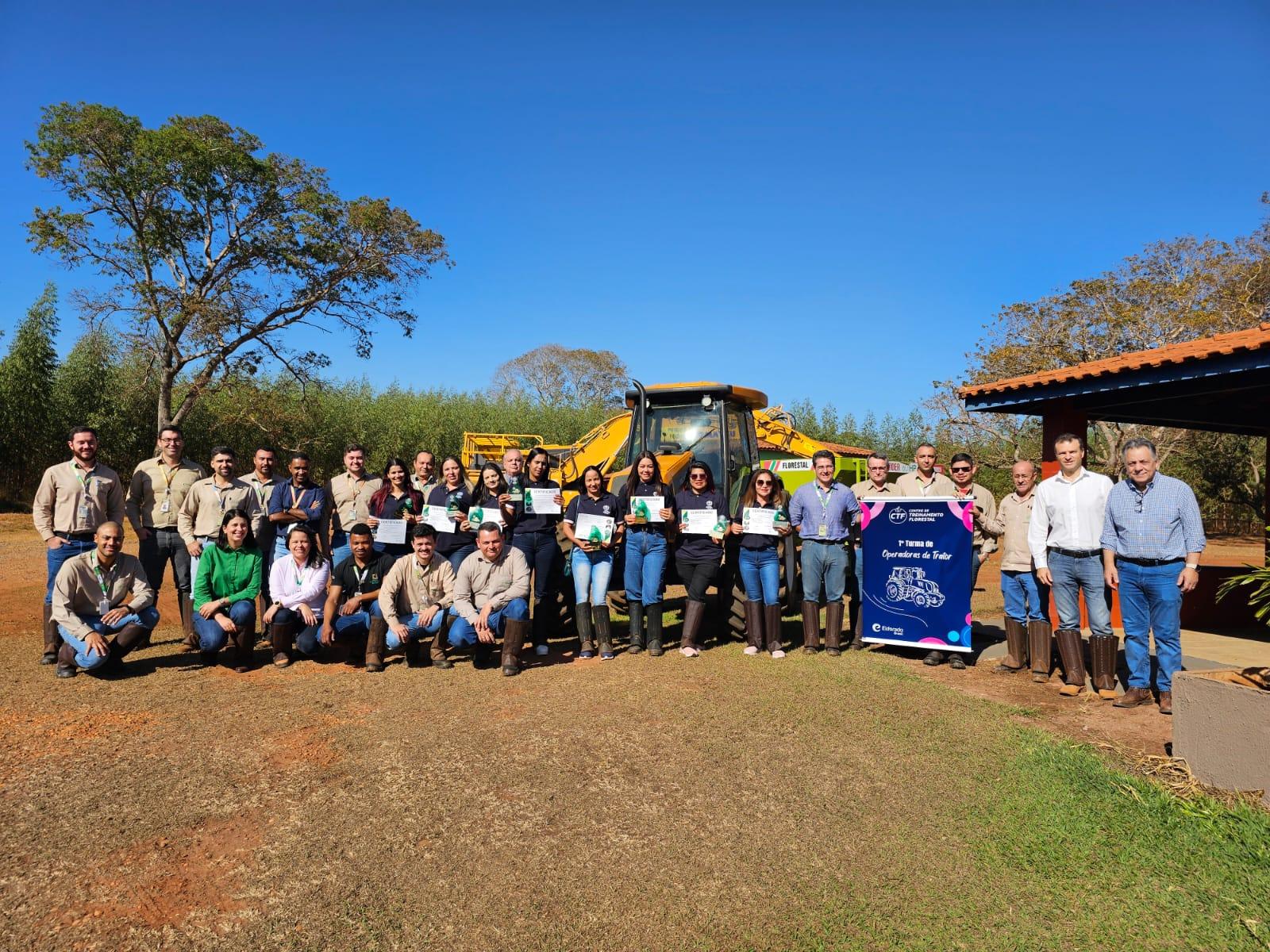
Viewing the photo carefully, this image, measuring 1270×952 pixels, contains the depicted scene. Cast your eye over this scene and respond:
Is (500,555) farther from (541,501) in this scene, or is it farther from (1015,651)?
(1015,651)

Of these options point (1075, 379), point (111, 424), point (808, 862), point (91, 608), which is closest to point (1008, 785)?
point (808, 862)

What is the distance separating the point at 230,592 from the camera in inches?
263

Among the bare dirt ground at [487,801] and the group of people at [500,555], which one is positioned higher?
the group of people at [500,555]

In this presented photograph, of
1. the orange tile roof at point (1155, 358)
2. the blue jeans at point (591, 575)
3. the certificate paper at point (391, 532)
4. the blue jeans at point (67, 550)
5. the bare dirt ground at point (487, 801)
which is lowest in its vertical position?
the bare dirt ground at point (487, 801)

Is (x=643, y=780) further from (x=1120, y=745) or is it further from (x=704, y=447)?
(x=704, y=447)

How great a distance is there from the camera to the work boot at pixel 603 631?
23.5 feet

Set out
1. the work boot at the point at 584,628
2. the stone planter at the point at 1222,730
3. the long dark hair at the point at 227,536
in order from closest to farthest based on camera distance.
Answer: the stone planter at the point at 1222,730 → the long dark hair at the point at 227,536 → the work boot at the point at 584,628

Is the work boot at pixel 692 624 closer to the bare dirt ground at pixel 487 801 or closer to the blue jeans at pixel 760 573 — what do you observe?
the blue jeans at pixel 760 573

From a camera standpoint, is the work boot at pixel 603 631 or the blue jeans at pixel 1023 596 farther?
the work boot at pixel 603 631

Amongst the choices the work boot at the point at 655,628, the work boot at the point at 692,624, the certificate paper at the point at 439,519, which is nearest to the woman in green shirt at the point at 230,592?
the certificate paper at the point at 439,519

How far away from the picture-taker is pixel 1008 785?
415 cm

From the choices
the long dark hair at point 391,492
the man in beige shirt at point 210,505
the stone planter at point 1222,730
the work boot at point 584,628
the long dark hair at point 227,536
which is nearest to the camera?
the stone planter at point 1222,730

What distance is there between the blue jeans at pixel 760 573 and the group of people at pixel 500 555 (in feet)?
0.06

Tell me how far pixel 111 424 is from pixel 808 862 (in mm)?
24564
